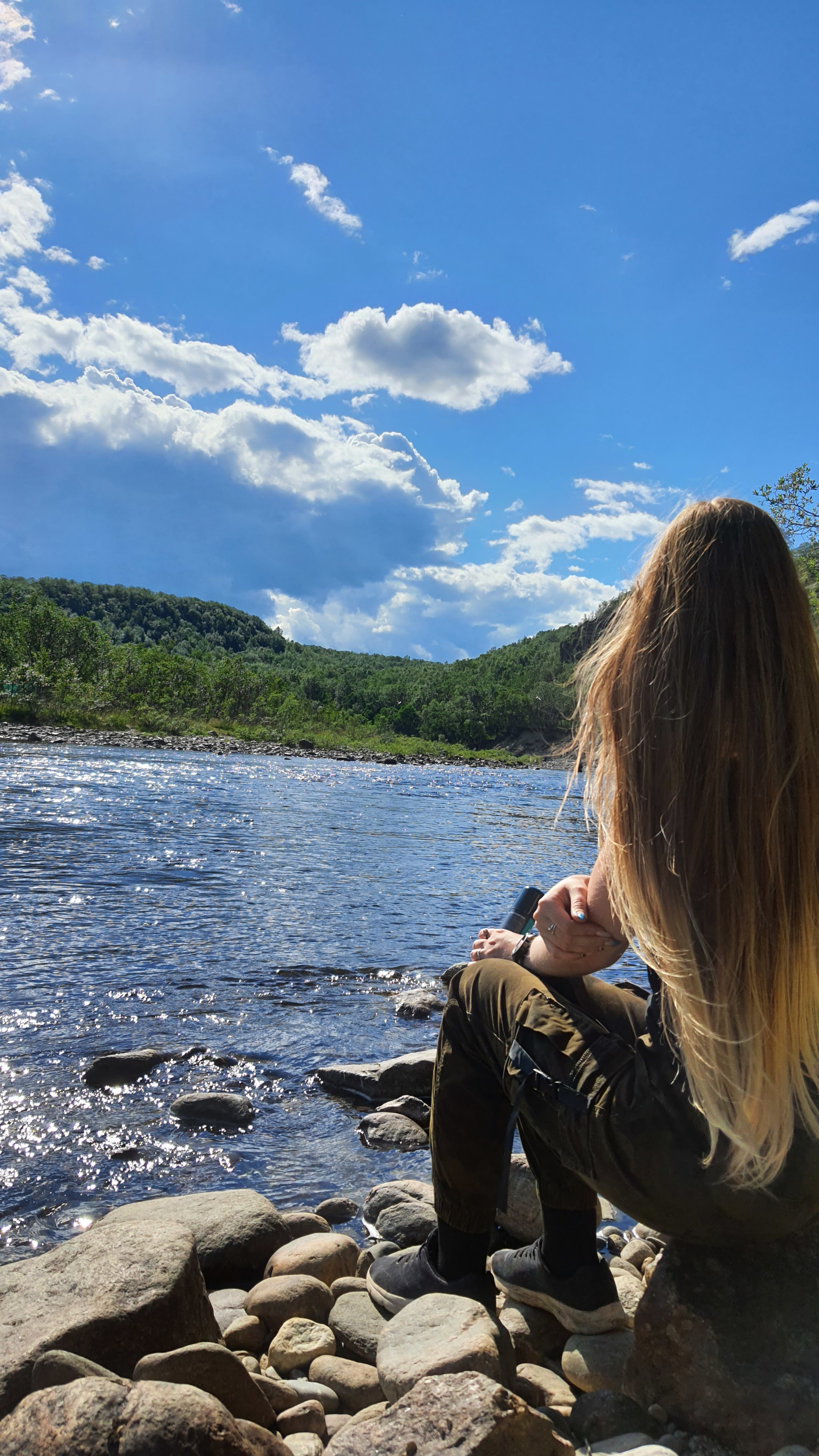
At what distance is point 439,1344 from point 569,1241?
1.78 feet

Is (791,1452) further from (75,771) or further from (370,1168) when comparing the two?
(75,771)

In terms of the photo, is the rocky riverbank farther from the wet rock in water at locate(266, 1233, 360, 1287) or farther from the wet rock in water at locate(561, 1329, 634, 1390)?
the wet rock in water at locate(561, 1329, 634, 1390)

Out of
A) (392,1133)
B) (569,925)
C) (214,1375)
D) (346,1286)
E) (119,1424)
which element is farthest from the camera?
(392,1133)

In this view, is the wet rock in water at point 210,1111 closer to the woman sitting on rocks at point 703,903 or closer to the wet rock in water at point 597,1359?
the wet rock in water at point 597,1359

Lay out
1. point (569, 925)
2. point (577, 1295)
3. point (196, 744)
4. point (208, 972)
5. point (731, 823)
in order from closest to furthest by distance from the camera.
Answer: point (731, 823) < point (569, 925) < point (577, 1295) < point (208, 972) < point (196, 744)

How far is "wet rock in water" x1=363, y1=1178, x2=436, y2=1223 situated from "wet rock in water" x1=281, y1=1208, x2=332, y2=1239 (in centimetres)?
18

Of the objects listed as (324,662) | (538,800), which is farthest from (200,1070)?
(324,662)

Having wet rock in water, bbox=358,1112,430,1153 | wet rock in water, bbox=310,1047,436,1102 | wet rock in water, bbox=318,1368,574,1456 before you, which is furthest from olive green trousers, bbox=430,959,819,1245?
wet rock in water, bbox=310,1047,436,1102

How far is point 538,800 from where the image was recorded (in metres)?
29.4

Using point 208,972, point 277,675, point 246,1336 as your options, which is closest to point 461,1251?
point 246,1336

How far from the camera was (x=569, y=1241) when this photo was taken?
8.05 feet

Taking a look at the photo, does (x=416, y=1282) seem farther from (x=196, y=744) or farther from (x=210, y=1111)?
(x=196, y=744)

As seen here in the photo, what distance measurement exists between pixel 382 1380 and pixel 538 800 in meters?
27.6

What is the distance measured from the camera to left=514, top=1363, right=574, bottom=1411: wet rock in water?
85.6 inches
